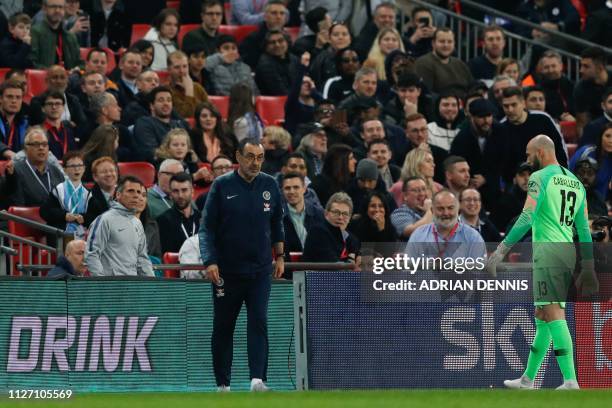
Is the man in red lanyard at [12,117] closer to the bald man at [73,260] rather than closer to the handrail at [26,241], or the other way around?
the handrail at [26,241]

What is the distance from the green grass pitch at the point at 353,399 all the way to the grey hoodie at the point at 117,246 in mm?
1695

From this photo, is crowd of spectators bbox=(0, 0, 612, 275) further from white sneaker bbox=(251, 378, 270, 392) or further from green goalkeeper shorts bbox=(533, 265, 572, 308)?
green goalkeeper shorts bbox=(533, 265, 572, 308)

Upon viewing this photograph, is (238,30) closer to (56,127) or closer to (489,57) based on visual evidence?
(489,57)

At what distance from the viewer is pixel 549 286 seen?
1429cm

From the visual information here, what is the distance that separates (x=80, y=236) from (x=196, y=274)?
4.34ft

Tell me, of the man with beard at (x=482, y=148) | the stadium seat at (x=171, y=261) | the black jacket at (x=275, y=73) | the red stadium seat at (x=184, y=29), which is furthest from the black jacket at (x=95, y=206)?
the red stadium seat at (x=184, y=29)

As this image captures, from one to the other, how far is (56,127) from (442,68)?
5992 millimetres

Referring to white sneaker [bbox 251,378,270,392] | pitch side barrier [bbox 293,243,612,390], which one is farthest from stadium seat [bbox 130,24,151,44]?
white sneaker [bbox 251,378,270,392]

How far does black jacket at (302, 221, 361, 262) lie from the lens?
16828mm

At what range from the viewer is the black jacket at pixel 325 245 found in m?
16.8

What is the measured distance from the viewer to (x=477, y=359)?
15.2m

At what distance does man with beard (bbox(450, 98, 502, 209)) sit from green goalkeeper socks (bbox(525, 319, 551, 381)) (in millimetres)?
5888

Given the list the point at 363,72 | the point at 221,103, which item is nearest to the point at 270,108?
the point at 221,103

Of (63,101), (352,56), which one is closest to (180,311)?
(63,101)
